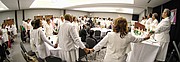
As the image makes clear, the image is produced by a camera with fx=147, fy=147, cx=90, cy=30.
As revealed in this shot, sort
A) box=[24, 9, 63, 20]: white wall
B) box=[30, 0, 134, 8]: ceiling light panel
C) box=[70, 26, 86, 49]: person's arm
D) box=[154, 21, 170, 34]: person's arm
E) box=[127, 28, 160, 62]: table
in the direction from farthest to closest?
box=[30, 0, 134, 8]: ceiling light panel < box=[24, 9, 63, 20]: white wall < box=[154, 21, 170, 34]: person's arm < box=[127, 28, 160, 62]: table < box=[70, 26, 86, 49]: person's arm

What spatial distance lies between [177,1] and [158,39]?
2.70 meters

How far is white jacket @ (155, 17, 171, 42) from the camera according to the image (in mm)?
2973

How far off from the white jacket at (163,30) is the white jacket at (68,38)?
5.40ft

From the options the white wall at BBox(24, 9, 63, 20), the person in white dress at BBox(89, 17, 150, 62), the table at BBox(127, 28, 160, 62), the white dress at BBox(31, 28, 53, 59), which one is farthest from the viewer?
the white wall at BBox(24, 9, 63, 20)

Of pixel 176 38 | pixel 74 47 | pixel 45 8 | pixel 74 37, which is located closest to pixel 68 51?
pixel 74 47

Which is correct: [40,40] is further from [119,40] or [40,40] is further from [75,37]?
[119,40]

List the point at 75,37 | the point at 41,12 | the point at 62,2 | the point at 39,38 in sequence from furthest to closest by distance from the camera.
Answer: the point at 62,2
the point at 41,12
the point at 39,38
the point at 75,37

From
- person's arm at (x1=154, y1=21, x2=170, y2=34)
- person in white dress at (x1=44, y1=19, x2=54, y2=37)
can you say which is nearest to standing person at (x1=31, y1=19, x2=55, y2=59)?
person in white dress at (x1=44, y1=19, x2=54, y2=37)

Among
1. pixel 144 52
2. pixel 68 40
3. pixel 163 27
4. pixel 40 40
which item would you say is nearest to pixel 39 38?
pixel 40 40

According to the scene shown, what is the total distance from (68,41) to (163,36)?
204 centimetres

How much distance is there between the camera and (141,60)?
2.97 meters

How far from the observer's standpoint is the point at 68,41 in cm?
253

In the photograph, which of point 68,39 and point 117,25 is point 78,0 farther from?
point 117,25

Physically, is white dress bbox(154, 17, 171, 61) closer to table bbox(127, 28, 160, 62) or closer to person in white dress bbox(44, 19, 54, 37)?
table bbox(127, 28, 160, 62)
